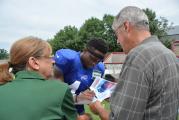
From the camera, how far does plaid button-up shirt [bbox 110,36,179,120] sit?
9.70 ft

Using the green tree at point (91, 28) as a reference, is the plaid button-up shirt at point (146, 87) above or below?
above

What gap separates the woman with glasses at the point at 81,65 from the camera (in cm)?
518

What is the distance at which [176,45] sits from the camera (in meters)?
53.6

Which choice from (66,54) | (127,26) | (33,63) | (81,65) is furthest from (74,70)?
(33,63)

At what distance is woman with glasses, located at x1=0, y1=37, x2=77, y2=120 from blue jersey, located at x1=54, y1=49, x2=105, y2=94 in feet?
7.14

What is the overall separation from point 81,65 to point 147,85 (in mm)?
2533

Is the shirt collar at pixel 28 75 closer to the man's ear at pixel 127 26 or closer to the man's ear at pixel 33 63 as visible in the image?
the man's ear at pixel 33 63

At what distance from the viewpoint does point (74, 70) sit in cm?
536

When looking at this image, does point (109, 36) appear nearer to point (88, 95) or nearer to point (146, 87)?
point (88, 95)

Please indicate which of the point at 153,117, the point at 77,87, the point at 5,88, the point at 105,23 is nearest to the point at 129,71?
the point at 153,117

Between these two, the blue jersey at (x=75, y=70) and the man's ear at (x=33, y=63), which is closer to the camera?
the man's ear at (x=33, y=63)

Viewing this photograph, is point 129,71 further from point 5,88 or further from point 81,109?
point 81,109

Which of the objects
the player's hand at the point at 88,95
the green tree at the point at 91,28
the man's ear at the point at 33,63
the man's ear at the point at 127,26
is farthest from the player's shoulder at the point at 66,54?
the green tree at the point at 91,28

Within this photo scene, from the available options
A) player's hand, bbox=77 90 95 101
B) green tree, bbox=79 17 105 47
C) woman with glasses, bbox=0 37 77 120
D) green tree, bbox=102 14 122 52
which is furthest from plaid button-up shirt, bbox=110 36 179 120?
green tree, bbox=79 17 105 47
